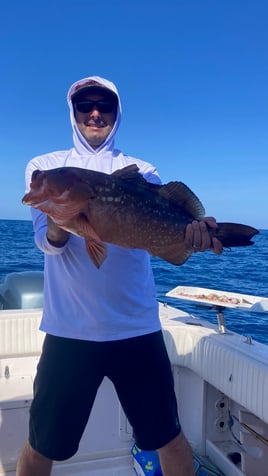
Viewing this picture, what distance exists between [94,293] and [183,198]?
32.9 inches

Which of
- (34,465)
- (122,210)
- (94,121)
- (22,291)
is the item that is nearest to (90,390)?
(34,465)

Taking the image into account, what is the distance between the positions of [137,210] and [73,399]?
1295mm

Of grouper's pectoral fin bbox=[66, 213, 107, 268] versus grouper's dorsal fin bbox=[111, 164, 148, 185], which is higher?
grouper's dorsal fin bbox=[111, 164, 148, 185]

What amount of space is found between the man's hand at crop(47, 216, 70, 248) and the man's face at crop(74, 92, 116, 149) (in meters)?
0.87

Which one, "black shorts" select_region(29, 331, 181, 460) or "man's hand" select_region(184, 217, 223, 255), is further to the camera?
"black shorts" select_region(29, 331, 181, 460)

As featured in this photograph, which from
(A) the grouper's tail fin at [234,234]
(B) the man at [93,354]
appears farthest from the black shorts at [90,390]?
(A) the grouper's tail fin at [234,234]

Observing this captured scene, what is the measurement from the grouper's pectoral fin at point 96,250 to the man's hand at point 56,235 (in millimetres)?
221

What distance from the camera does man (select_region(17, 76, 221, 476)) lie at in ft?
8.96

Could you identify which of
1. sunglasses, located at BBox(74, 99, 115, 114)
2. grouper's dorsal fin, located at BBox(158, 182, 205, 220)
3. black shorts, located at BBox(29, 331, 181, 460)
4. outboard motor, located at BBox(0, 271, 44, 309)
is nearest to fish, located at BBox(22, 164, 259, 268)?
grouper's dorsal fin, located at BBox(158, 182, 205, 220)

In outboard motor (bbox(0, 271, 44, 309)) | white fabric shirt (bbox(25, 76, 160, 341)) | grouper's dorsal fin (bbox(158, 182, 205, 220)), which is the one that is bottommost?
outboard motor (bbox(0, 271, 44, 309))

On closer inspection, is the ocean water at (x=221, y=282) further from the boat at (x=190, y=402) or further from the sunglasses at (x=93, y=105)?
the sunglasses at (x=93, y=105)

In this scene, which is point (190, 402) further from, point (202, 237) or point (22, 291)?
Result: point (22, 291)

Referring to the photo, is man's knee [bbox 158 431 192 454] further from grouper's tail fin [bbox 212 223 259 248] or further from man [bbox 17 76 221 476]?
grouper's tail fin [bbox 212 223 259 248]

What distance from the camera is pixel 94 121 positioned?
3.12 metres
